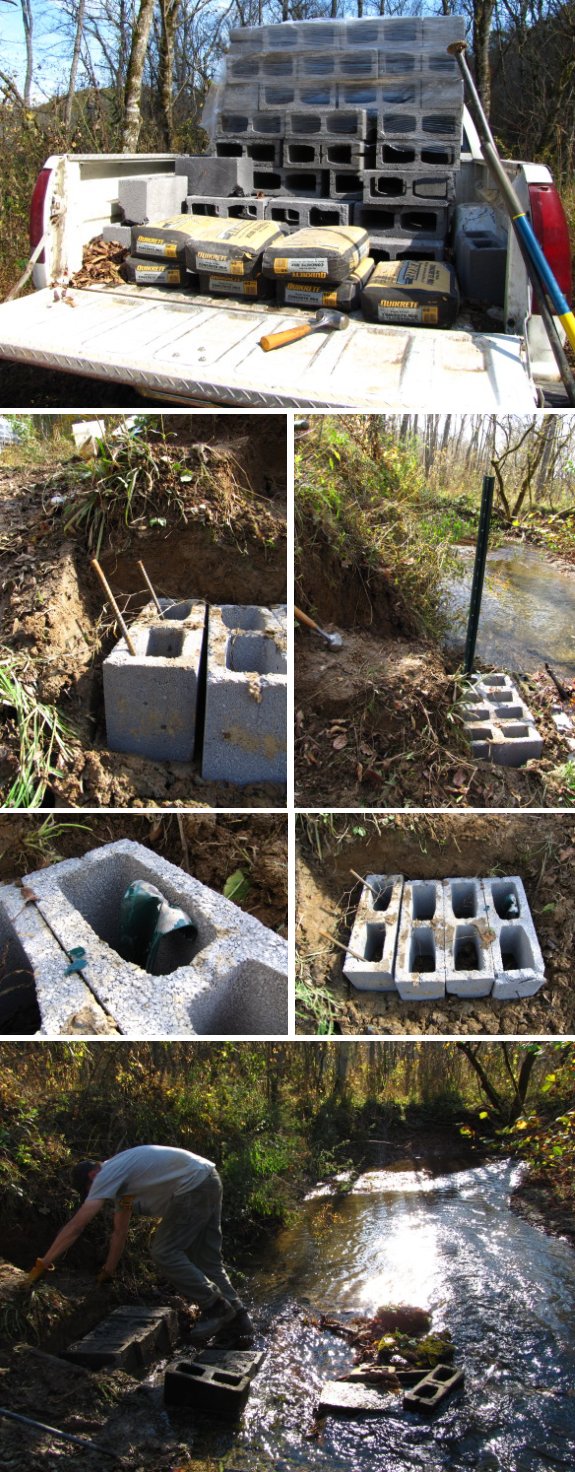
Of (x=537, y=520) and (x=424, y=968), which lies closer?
(x=537, y=520)

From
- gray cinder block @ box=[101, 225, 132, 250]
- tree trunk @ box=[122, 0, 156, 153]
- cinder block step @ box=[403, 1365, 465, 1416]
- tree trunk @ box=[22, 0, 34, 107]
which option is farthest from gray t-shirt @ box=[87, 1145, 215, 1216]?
tree trunk @ box=[22, 0, 34, 107]

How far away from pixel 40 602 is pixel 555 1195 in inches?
129

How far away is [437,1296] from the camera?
154 inches

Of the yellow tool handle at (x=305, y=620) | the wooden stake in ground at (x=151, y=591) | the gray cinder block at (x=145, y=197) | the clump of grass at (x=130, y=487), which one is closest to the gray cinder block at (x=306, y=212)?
the gray cinder block at (x=145, y=197)

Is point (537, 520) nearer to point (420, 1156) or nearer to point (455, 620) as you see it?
point (455, 620)

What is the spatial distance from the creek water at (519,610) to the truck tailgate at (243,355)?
1014 mm

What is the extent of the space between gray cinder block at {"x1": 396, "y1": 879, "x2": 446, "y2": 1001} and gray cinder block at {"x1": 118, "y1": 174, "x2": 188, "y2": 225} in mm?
4741

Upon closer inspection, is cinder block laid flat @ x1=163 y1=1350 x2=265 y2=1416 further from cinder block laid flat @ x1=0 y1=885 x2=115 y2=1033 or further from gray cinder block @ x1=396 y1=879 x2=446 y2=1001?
gray cinder block @ x1=396 y1=879 x2=446 y2=1001

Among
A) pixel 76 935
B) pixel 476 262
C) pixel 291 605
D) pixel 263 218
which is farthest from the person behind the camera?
pixel 263 218

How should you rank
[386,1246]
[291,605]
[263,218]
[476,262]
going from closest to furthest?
[291,605] < [386,1246] < [476,262] < [263,218]

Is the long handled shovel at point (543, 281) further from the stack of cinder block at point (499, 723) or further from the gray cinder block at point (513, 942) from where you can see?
the gray cinder block at point (513, 942)

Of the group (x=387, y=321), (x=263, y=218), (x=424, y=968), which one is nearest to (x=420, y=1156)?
(x=424, y=968)

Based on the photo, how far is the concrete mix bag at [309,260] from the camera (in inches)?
194

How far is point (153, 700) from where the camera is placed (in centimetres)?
294
